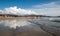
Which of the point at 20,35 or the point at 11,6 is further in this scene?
the point at 11,6

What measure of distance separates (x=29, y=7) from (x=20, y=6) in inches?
21.7

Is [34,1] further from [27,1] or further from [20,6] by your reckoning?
[20,6]

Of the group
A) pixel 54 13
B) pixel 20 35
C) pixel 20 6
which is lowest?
pixel 20 35

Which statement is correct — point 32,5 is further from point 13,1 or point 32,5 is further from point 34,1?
point 13,1

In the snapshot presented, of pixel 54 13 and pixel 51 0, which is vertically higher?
pixel 51 0

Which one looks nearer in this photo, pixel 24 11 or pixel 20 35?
pixel 20 35

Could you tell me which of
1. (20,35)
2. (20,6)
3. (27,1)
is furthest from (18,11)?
(20,35)

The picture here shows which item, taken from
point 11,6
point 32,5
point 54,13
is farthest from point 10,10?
point 54,13

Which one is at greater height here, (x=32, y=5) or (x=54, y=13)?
(x=32, y=5)

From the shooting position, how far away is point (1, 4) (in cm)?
685

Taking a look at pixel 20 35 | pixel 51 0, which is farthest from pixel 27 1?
pixel 20 35

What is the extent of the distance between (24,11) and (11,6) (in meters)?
0.85

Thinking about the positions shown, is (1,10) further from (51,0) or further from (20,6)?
(51,0)

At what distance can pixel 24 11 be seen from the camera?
695cm
